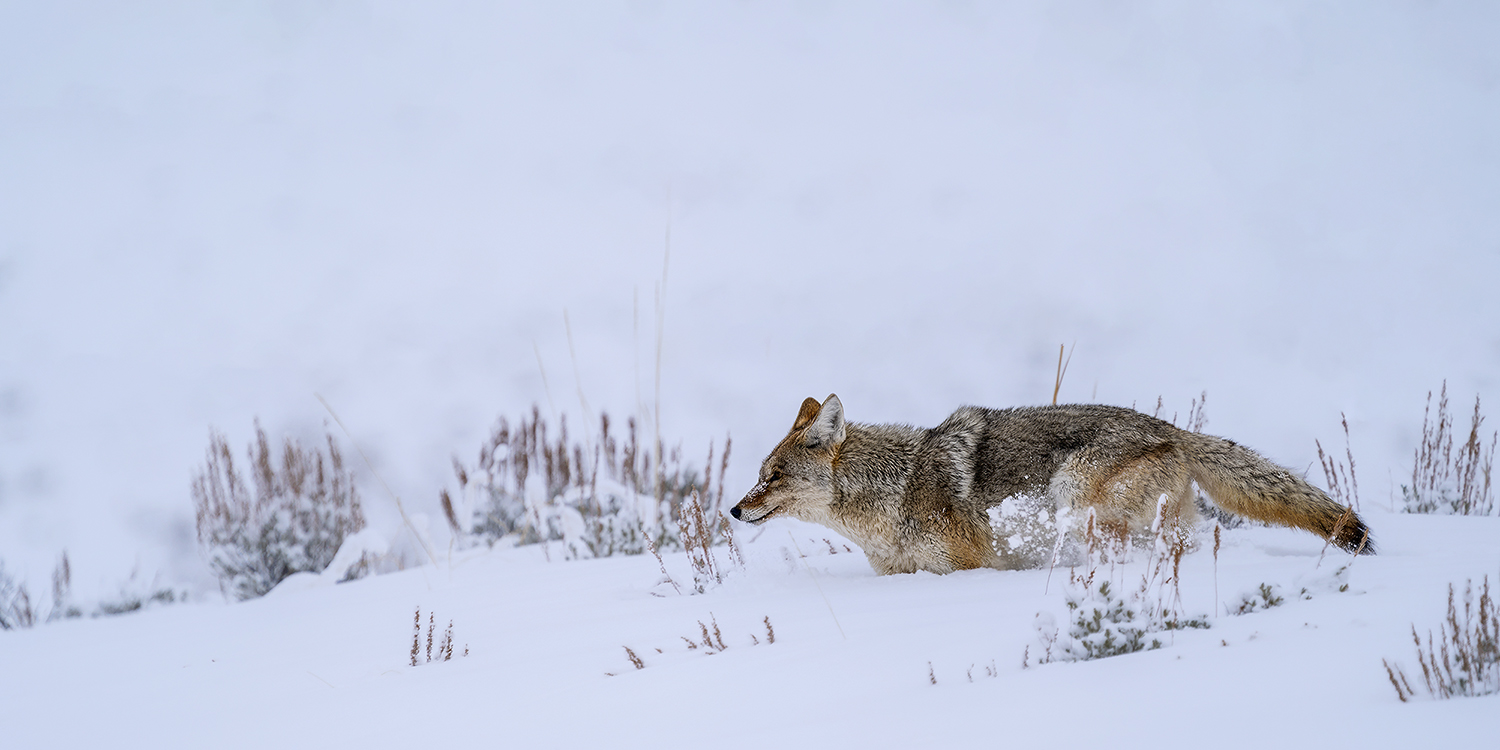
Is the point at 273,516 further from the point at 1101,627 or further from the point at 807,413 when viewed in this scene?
the point at 1101,627

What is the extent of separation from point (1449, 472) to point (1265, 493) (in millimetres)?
3094

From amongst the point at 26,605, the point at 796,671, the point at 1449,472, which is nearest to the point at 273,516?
the point at 26,605

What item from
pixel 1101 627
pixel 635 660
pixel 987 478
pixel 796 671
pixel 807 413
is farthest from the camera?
pixel 807 413

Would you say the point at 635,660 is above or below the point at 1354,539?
below

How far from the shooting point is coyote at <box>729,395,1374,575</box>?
346cm

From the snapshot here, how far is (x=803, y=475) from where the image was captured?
4.09 m

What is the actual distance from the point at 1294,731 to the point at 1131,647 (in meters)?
0.60

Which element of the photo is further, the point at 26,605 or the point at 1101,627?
the point at 26,605

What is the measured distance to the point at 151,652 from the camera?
156 inches

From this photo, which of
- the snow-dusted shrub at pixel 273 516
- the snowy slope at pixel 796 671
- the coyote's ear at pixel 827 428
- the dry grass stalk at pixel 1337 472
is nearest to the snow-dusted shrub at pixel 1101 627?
the snowy slope at pixel 796 671

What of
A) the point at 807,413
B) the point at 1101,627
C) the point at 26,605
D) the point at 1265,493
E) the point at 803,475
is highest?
the point at 807,413

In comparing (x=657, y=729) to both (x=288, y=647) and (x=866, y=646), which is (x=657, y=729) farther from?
(x=288, y=647)

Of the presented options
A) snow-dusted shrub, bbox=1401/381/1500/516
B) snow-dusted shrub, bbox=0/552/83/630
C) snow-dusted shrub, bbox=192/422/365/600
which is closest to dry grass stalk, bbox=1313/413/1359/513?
snow-dusted shrub, bbox=1401/381/1500/516

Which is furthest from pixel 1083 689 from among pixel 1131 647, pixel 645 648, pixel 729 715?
pixel 645 648
